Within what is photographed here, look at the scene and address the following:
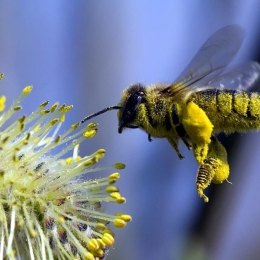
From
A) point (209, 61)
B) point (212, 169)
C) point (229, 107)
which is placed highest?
point (209, 61)

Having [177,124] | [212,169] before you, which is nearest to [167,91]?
[177,124]

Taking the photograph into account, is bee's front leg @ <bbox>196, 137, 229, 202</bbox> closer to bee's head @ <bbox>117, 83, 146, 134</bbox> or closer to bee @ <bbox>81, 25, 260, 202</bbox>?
bee @ <bbox>81, 25, 260, 202</bbox>

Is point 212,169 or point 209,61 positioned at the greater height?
point 209,61

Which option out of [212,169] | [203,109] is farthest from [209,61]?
[212,169]

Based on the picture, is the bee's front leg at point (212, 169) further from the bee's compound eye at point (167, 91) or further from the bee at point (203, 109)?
the bee's compound eye at point (167, 91)

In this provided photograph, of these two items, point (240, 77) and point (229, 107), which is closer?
point (229, 107)

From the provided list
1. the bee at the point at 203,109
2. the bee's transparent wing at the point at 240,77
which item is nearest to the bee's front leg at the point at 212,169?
the bee at the point at 203,109

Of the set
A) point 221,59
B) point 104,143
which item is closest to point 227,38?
point 221,59

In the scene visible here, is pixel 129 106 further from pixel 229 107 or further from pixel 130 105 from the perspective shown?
pixel 229 107
